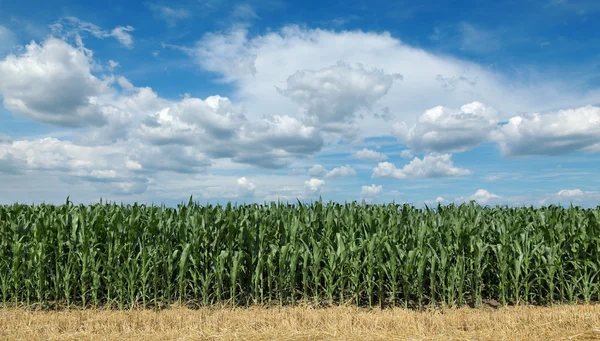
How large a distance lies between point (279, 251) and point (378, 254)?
1.80 m

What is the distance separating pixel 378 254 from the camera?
8523 millimetres

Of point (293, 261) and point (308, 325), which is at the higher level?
point (293, 261)

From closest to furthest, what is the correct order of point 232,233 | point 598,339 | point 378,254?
point 598,339 < point 378,254 < point 232,233

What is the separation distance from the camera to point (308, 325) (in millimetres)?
7137

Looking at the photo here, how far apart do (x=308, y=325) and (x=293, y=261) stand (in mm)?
1581

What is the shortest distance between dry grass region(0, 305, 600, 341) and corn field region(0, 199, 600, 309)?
70cm

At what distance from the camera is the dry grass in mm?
6730

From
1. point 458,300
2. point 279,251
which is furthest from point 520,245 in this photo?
point 279,251

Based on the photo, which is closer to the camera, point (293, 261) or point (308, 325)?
point (308, 325)

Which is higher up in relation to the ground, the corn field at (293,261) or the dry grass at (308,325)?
the corn field at (293,261)

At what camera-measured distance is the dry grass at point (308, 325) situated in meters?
6.73

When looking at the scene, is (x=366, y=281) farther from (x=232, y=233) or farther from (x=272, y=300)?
(x=232, y=233)

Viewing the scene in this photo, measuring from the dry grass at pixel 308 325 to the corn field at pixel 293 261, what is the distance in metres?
0.70

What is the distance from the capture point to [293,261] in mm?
8539
